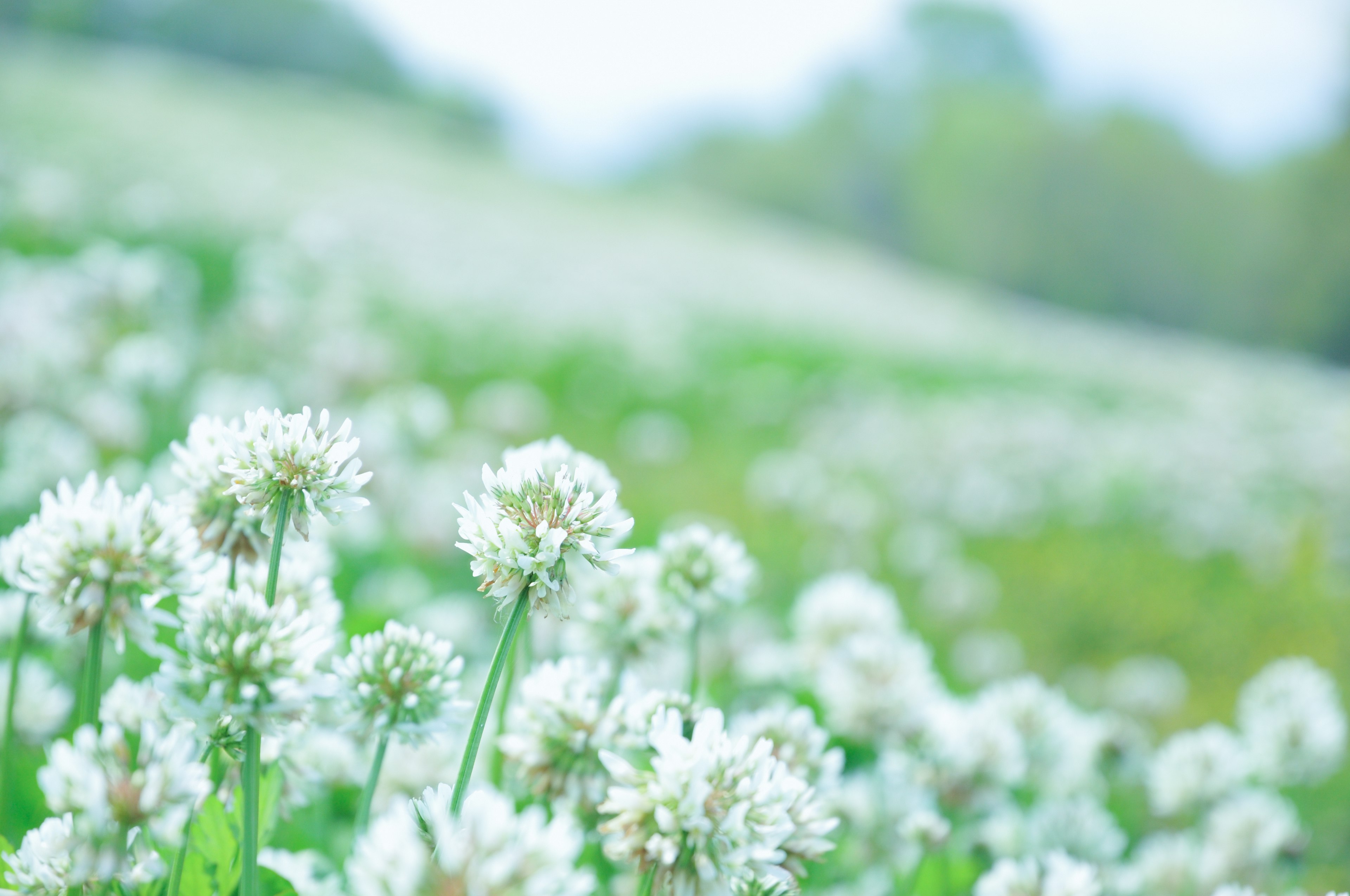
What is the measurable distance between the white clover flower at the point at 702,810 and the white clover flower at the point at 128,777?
0.38 m

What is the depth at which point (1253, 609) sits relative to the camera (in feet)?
14.1

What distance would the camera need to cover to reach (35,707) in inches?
54.6

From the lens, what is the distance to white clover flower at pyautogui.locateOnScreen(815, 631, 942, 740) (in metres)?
1.40

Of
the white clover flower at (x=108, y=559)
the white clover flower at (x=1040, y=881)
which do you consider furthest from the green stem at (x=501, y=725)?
the white clover flower at (x=1040, y=881)

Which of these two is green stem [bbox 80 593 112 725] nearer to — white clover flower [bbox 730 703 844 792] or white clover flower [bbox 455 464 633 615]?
white clover flower [bbox 455 464 633 615]

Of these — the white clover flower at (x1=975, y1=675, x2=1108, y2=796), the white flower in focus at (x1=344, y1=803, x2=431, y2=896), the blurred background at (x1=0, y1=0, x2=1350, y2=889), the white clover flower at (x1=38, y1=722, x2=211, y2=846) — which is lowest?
the white flower in focus at (x1=344, y1=803, x2=431, y2=896)

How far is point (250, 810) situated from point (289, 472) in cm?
27

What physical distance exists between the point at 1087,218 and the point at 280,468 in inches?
1473

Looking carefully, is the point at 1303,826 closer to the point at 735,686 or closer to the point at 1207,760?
the point at 1207,760

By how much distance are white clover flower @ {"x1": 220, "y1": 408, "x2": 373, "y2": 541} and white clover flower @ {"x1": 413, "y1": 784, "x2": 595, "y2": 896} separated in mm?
303

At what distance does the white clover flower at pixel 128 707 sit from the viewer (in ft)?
3.53

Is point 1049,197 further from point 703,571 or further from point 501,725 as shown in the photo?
point 501,725

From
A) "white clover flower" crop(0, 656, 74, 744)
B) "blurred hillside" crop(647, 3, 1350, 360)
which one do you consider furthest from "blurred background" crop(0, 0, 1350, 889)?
"blurred hillside" crop(647, 3, 1350, 360)

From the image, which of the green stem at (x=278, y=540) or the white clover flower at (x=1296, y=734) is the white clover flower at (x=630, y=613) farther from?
the white clover flower at (x=1296, y=734)
